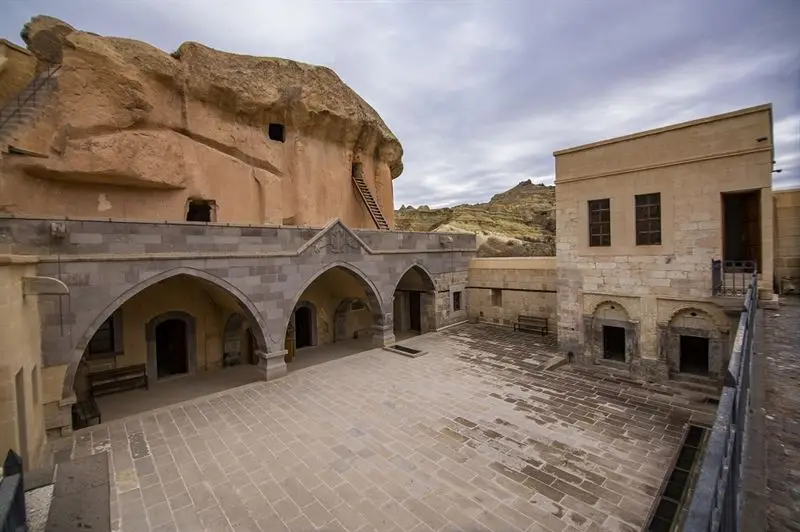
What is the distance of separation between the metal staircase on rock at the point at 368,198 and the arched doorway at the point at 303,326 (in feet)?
20.0

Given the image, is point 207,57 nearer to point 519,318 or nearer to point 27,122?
point 27,122

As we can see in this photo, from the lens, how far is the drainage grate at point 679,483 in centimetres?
538

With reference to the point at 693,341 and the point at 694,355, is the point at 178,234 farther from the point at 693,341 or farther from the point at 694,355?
the point at 694,355

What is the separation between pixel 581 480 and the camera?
616 cm

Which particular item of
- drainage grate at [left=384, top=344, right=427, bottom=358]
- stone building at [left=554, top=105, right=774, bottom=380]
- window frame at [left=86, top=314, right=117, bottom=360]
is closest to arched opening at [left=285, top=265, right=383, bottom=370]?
drainage grate at [left=384, top=344, right=427, bottom=358]

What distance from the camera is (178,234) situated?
9281 mm

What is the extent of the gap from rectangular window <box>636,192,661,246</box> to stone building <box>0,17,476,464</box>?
24.9 feet

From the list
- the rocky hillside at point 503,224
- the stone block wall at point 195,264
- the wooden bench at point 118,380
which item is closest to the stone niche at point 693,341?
the stone block wall at point 195,264

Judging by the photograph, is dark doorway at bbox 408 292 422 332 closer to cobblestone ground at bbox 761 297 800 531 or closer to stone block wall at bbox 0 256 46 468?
cobblestone ground at bbox 761 297 800 531

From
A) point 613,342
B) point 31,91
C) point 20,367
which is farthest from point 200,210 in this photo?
point 613,342

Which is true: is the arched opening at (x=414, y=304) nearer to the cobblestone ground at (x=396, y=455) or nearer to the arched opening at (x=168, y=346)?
the cobblestone ground at (x=396, y=455)

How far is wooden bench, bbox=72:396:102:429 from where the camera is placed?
830cm

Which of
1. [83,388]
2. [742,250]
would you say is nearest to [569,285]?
[742,250]

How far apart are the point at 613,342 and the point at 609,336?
0.25 metres
